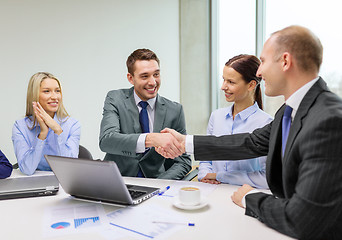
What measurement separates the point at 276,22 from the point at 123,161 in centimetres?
278

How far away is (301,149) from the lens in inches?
40.1

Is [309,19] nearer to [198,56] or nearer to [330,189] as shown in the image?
[198,56]

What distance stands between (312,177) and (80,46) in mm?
3487

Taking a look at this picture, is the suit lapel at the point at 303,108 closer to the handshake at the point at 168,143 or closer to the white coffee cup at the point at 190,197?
the white coffee cup at the point at 190,197

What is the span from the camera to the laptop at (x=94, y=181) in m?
1.19

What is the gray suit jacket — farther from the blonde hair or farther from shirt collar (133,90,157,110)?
the blonde hair

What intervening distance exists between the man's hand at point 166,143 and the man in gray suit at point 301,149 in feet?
1.96

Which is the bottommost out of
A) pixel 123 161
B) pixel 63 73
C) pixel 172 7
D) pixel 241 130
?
pixel 123 161

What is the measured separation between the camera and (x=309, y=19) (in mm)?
3369

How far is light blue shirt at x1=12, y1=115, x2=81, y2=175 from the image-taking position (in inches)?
80.7

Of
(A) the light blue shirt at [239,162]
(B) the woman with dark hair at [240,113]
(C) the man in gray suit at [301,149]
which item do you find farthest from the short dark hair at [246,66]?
(C) the man in gray suit at [301,149]

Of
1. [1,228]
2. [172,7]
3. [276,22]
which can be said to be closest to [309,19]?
[276,22]

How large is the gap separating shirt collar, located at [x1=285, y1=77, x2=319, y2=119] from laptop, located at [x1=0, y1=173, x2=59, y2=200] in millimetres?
1256

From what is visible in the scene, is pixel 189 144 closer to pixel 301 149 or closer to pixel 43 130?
pixel 301 149
